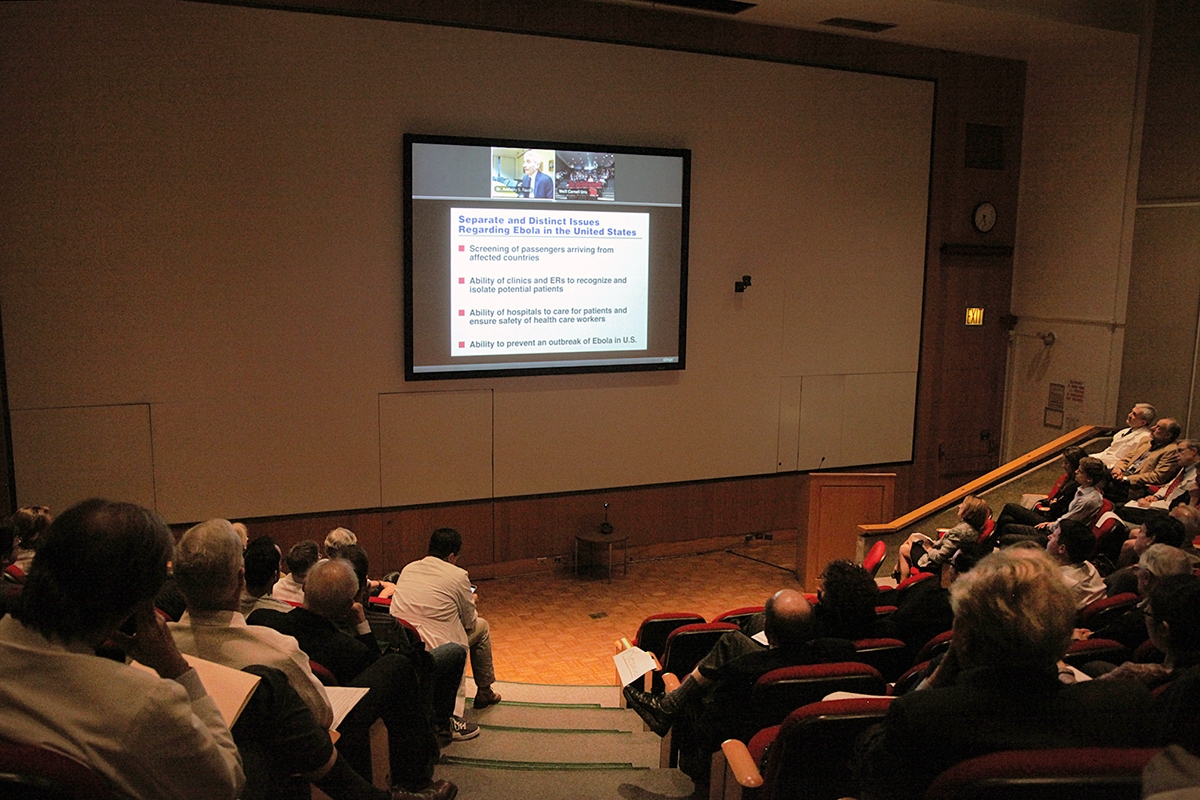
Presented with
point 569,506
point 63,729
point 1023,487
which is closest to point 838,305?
point 1023,487

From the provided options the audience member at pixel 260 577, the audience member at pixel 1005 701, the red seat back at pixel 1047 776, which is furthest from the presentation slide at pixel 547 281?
the red seat back at pixel 1047 776

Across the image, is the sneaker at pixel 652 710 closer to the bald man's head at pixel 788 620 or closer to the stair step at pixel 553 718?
the bald man's head at pixel 788 620

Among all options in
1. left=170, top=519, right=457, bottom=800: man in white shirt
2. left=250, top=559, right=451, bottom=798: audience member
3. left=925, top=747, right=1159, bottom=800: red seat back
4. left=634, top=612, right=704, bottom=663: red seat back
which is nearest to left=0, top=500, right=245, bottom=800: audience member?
left=170, top=519, right=457, bottom=800: man in white shirt

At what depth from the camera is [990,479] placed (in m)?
7.92

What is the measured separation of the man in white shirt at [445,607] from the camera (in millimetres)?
4395

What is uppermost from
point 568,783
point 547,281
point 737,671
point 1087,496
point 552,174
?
point 552,174

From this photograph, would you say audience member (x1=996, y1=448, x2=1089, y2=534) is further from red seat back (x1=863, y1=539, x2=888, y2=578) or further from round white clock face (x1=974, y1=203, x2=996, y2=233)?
round white clock face (x1=974, y1=203, x2=996, y2=233)

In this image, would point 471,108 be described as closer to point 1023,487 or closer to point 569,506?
point 569,506

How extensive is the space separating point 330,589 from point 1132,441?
6730mm

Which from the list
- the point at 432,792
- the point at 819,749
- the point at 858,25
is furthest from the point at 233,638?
the point at 858,25

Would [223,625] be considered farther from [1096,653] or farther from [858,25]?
[858,25]

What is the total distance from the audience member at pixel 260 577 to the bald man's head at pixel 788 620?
1657 mm

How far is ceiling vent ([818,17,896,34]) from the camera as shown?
7747mm

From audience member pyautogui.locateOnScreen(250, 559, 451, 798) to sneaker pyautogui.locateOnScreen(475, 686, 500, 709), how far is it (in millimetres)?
Answer: 1702
